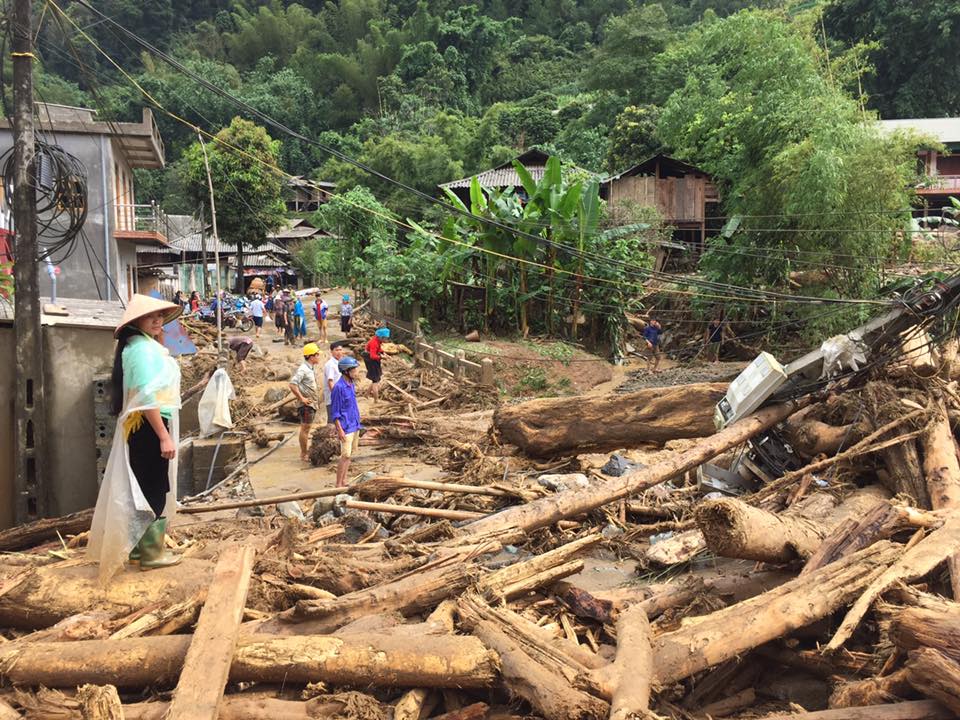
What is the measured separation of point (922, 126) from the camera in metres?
36.1

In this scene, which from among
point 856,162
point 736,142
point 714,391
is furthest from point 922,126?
point 714,391

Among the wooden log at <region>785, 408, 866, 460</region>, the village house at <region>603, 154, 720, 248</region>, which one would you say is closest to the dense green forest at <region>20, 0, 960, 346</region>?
the village house at <region>603, 154, 720, 248</region>

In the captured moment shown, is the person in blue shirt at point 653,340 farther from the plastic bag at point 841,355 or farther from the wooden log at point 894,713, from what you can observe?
the wooden log at point 894,713

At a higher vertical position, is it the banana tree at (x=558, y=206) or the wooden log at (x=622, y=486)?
the banana tree at (x=558, y=206)

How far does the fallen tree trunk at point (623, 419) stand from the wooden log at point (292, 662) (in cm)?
466

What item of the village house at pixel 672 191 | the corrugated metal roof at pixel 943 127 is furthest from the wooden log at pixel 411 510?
the corrugated metal roof at pixel 943 127

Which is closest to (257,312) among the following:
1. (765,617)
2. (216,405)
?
(216,405)

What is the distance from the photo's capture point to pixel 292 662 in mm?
3568

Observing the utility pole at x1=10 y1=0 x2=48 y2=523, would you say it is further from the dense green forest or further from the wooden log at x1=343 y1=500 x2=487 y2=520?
the wooden log at x1=343 y1=500 x2=487 y2=520

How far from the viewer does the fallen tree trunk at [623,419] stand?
8156 millimetres

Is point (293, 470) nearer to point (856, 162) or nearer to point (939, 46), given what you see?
point (856, 162)

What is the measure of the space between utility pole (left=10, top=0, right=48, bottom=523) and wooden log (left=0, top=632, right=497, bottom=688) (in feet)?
14.2

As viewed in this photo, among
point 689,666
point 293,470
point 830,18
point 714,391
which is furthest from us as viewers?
point 830,18

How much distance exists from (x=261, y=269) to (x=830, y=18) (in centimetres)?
3451
